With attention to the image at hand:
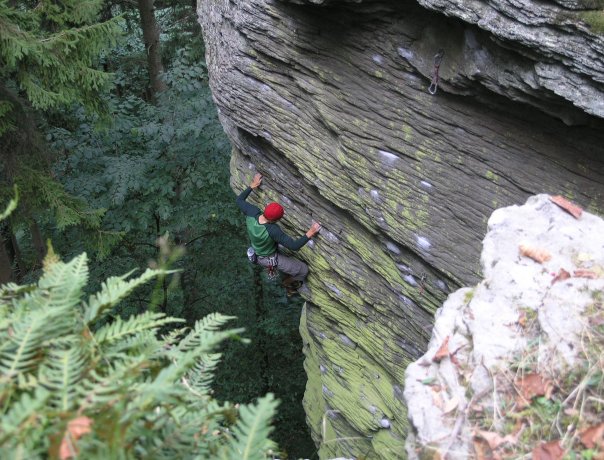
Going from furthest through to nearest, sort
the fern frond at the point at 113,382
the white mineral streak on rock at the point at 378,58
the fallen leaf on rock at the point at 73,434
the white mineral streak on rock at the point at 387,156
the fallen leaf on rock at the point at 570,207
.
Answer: the white mineral streak on rock at the point at 387,156, the white mineral streak on rock at the point at 378,58, the fallen leaf on rock at the point at 570,207, the fern frond at the point at 113,382, the fallen leaf on rock at the point at 73,434

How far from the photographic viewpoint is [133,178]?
993 centimetres

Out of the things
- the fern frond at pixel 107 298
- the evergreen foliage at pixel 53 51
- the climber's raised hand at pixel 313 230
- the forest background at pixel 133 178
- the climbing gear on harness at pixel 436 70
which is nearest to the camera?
the fern frond at pixel 107 298

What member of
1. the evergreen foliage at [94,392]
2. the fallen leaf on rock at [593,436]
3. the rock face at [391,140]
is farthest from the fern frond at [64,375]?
the rock face at [391,140]

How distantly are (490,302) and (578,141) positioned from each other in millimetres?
2529

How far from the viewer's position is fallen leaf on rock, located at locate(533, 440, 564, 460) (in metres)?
2.69

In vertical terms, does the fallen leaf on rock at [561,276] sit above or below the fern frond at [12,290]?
below

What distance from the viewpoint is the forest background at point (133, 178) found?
7.94m

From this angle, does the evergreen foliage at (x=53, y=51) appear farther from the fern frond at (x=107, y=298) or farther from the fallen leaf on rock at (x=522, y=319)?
the fallen leaf on rock at (x=522, y=319)

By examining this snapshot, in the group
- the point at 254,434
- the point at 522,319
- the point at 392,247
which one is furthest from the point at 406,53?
the point at 254,434

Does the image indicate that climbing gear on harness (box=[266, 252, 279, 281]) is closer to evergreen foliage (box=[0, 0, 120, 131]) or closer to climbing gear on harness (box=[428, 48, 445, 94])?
climbing gear on harness (box=[428, 48, 445, 94])

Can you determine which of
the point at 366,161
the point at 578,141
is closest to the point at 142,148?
the point at 366,161

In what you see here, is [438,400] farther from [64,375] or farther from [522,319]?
[64,375]

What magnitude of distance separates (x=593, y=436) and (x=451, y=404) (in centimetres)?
69

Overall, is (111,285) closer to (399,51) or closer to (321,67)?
(399,51)
